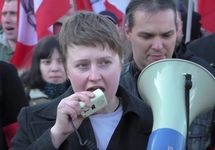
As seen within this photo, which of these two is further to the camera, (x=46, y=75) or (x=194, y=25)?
(x=194, y=25)

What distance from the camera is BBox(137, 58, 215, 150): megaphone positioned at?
83.7 inches

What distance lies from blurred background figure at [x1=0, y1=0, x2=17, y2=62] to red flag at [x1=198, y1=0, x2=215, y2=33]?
198 cm

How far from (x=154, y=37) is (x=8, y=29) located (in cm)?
302

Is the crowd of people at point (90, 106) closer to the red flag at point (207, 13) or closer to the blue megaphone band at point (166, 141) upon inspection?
the blue megaphone band at point (166, 141)

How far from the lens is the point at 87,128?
7.62ft

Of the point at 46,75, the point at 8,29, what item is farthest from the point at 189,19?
the point at 8,29

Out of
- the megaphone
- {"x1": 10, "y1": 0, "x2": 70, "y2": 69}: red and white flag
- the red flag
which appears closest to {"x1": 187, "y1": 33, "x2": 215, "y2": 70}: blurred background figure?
the red flag

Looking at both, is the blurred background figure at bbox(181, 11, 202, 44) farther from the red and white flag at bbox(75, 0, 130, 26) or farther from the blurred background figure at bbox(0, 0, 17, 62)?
the blurred background figure at bbox(0, 0, 17, 62)

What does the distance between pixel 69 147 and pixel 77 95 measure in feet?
0.86

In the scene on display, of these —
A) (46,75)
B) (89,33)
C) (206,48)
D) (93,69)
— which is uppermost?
(89,33)

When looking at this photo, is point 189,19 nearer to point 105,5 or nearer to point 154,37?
point 105,5

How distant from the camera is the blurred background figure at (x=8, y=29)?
235 inches

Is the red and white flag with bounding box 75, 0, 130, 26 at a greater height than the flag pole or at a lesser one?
greater

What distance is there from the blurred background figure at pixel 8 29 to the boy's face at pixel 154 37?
9.03 ft
